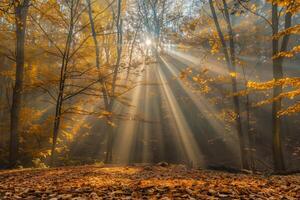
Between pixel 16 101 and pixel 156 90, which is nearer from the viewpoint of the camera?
pixel 16 101

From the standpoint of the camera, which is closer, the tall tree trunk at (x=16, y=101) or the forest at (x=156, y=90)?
the tall tree trunk at (x=16, y=101)

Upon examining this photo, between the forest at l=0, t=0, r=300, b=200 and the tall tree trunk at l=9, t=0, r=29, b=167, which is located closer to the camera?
the tall tree trunk at l=9, t=0, r=29, b=167

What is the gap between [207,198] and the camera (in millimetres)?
3957

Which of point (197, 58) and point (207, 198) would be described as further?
point (197, 58)

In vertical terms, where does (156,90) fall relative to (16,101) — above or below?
above

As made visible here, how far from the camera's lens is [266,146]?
2205cm

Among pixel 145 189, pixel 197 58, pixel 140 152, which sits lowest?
pixel 140 152

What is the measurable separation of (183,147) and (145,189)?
1848 centimetres

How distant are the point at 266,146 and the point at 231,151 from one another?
A: 2.43 m

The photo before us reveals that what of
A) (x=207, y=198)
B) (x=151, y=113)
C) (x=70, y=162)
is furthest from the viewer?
(x=151, y=113)

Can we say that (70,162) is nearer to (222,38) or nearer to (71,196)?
(222,38)

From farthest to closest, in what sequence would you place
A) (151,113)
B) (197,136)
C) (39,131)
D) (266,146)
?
(151,113)
(197,136)
(266,146)
(39,131)

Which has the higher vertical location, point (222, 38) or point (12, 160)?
point (222, 38)

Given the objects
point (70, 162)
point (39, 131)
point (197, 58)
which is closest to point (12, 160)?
point (39, 131)
